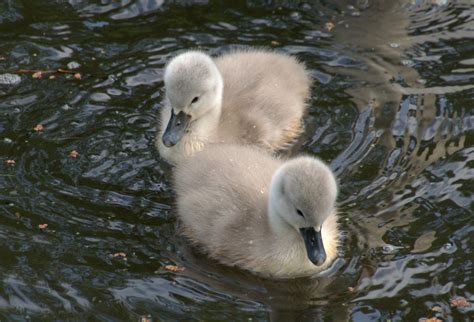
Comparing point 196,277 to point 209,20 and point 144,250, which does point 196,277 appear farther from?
point 209,20

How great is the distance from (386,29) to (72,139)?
256 centimetres

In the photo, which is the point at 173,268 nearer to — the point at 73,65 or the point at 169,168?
the point at 169,168

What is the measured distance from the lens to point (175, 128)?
5980mm

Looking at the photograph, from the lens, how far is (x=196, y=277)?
5066 mm

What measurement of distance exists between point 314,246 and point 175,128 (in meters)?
1.39

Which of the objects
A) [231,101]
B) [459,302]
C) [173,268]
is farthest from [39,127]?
[459,302]

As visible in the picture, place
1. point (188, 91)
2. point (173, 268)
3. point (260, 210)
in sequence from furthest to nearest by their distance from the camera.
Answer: point (188, 91) < point (260, 210) < point (173, 268)

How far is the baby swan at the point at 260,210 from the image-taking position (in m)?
4.91

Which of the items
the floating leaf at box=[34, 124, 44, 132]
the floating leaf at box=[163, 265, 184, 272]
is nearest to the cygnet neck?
the floating leaf at box=[34, 124, 44, 132]

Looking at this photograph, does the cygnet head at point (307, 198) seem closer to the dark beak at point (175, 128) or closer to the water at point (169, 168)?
the water at point (169, 168)

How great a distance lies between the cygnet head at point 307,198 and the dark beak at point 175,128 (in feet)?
3.28

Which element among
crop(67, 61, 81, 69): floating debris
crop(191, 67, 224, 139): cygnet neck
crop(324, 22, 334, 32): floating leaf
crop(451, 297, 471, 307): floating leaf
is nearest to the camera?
crop(451, 297, 471, 307): floating leaf

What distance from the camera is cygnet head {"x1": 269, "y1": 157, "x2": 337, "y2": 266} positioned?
4.86 m

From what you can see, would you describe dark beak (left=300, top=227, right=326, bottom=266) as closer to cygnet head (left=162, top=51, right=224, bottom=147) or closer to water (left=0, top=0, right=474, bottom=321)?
water (left=0, top=0, right=474, bottom=321)
